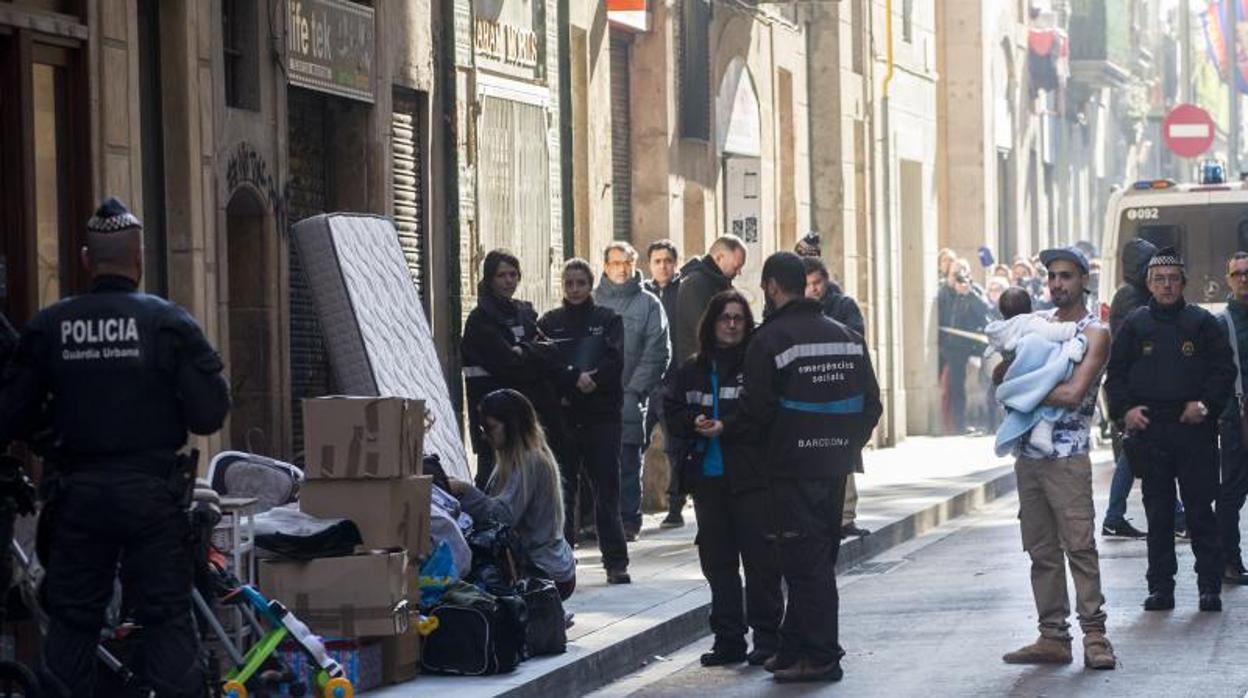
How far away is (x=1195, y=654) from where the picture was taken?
1194 cm

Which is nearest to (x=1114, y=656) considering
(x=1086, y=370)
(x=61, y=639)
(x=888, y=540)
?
(x=1086, y=370)

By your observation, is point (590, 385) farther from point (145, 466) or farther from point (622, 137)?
point (622, 137)

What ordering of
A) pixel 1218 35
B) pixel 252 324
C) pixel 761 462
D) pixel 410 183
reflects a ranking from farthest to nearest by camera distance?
pixel 1218 35 → pixel 410 183 → pixel 252 324 → pixel 761 462

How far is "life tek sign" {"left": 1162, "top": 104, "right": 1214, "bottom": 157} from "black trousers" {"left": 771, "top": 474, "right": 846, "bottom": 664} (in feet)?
96.1

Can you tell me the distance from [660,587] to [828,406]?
10.0ft

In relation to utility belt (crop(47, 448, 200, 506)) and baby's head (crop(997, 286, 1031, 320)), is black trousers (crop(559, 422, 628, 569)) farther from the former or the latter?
utility belt (crop(47, 448, 200, 506))

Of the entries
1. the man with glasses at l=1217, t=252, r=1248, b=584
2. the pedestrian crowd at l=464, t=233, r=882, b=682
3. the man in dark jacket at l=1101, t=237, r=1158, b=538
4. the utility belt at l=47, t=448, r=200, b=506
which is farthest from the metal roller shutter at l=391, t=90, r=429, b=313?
the utility belt at l=47, t=448, r=200, b=506

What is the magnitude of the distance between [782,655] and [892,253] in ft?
64.0

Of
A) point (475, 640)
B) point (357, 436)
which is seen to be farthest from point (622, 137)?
point (475, 640)

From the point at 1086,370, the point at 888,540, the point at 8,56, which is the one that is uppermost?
the point at 8,56

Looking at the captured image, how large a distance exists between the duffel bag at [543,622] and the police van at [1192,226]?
511 inches

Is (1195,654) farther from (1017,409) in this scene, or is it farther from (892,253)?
(892,253)

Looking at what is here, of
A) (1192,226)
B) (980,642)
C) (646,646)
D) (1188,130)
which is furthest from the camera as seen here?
(1188,130)

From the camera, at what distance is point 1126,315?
17016 mm
